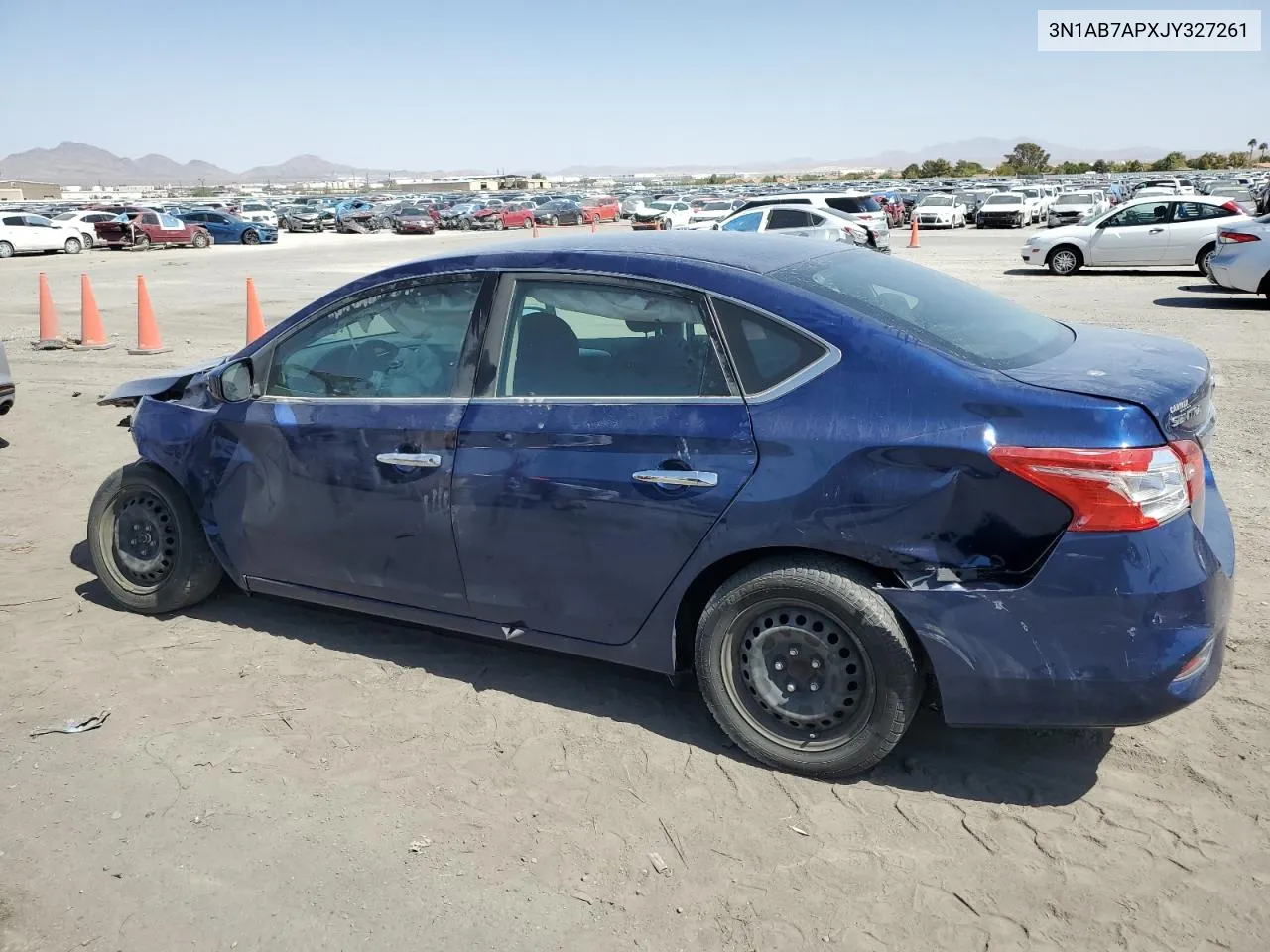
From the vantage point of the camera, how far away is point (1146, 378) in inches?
129

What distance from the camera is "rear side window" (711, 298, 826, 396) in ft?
11.1

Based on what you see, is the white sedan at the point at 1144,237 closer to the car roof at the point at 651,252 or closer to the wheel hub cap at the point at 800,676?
the car roof at the point at 651,252

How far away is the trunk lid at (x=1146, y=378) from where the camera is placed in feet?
10.1

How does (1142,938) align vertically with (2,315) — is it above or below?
below

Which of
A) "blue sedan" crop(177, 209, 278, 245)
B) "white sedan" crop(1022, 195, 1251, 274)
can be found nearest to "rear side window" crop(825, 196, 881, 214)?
"white sedan" crop(1022, 195, 1251, 274)

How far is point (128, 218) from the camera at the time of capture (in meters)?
38.3

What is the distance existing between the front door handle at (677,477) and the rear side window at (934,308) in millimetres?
711

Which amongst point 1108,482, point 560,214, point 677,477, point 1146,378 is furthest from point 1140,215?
point 560,214

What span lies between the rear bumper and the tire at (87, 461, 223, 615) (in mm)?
3202

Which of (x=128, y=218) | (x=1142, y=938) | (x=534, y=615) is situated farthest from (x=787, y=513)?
(x=128, y=218)

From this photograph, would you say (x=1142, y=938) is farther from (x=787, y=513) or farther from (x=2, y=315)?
(x=2, y=315)

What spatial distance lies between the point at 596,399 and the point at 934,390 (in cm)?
115

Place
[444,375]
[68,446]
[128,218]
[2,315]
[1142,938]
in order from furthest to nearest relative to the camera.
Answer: [128,218]
[2,315]
[68,446]
[444,375]
[1142,938]

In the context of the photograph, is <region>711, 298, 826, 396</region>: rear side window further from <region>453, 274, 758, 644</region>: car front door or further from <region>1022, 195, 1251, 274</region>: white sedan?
<region>1022, 195, 1251, 274</region>: white sedan
